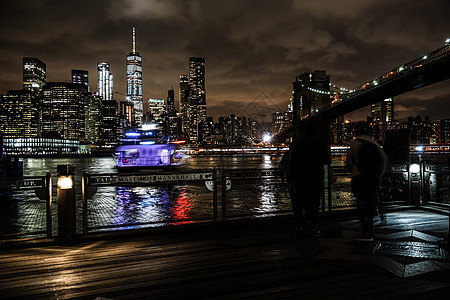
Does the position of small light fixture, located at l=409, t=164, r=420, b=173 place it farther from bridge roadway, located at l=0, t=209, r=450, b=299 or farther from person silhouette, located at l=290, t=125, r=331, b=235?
person silhouette, located at l=290, t=125, r=331, b=235

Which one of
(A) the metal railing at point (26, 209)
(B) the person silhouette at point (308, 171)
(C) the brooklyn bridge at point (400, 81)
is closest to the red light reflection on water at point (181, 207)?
(A) the metal railing at point (26, 209)

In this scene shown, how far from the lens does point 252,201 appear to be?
27.0 feet

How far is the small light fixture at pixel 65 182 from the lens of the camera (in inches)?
241

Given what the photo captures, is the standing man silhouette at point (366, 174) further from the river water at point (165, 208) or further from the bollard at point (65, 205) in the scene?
the bollard at point (65, 205)

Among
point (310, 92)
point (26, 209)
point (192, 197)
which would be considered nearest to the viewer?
point (192, 197)

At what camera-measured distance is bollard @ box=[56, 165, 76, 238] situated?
6102mm

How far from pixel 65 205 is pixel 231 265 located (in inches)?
129

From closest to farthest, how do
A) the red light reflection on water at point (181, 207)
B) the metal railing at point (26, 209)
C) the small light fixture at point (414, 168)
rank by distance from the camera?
1. the metal railing at point (26, 209)
2. the red light reflection on water at point (181, 207)
3. the small light fixture at point (414, 168)

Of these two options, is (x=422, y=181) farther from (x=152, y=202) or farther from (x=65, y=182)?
(x=65, y=182)

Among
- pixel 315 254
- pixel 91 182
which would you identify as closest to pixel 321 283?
pixel 315 254

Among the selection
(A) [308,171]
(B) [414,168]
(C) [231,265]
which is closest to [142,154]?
(B) [414,168]

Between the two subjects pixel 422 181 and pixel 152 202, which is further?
pixel 152 202

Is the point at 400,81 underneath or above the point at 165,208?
above

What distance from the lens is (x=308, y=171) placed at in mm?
5809
